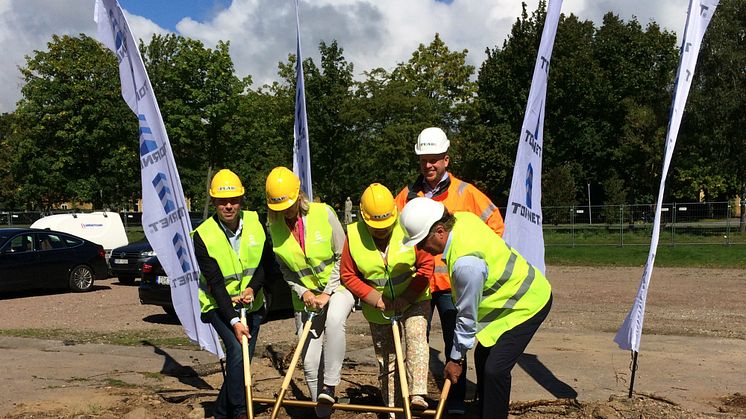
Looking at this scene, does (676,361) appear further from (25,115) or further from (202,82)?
(25,115)

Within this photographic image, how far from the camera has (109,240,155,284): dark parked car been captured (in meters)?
17.9

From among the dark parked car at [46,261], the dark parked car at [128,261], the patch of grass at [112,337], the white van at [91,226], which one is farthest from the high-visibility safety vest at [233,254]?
the white van at [91,226]

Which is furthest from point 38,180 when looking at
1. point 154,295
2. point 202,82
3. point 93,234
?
point 154,295

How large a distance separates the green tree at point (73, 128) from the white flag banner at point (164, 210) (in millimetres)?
33959

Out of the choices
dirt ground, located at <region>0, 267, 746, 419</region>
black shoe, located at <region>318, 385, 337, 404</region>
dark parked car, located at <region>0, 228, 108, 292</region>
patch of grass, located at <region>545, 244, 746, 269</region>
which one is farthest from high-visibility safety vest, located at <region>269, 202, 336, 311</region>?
patch of grass, located at <region>545, 244, 746, 269</region>

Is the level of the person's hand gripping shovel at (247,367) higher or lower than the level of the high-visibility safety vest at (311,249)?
lower

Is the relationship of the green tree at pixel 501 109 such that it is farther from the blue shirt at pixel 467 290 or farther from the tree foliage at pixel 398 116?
the blue shirt at pixel 467 290

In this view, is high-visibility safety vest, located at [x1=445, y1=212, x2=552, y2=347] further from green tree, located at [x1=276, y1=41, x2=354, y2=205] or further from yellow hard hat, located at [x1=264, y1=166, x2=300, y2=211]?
green tree, located at [x1=276, y1=41, x2=354, y2=205]

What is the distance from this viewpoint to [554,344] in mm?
9133

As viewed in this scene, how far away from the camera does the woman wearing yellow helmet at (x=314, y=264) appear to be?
18.2 ft

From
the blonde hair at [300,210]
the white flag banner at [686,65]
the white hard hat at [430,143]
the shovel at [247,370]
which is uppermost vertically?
the white flag banner at [686,65]

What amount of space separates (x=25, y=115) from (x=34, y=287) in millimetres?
27345

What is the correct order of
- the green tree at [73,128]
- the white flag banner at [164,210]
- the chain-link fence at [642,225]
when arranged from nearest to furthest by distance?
the white flag banner at [164,210]
the chain-link fence at [642,225]
the green tree at [73,128]

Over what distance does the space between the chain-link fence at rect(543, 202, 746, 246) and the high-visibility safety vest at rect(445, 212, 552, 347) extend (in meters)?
22.4
